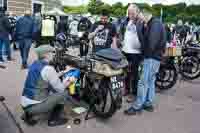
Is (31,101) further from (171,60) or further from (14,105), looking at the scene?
(171,60)

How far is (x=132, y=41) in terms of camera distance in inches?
282

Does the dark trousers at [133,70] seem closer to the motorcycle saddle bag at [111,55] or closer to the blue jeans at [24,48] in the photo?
the motorcycle saddle bag at [111,55]

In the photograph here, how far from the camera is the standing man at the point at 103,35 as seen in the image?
26.4 feet

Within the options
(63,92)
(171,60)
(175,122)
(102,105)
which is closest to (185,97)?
(171,60)

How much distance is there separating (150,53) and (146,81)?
1.65ft

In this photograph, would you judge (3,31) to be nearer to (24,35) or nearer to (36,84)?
(24,35)

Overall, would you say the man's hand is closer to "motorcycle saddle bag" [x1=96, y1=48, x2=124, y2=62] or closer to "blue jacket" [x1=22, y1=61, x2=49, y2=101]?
"motorcycle saddle bag" [x1=96, y1=48, x2=124, y2=62]

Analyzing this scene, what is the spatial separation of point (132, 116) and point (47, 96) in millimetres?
1622

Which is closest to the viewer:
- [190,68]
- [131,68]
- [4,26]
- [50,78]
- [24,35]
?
[50,78]

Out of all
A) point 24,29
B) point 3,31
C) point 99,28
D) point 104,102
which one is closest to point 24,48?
point 24,29

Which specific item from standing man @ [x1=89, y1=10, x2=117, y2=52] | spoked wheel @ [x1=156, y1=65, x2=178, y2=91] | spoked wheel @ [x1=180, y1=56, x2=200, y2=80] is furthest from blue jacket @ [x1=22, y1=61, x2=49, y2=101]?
spoked wheel @ [x1=180, y1=56, x2=200, y2=80]

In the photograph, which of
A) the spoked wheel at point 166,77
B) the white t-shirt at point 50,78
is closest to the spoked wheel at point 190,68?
the spoked wheel at point 166,77

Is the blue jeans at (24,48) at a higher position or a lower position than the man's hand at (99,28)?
lower

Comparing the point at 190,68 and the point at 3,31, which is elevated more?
the point at 3,31
